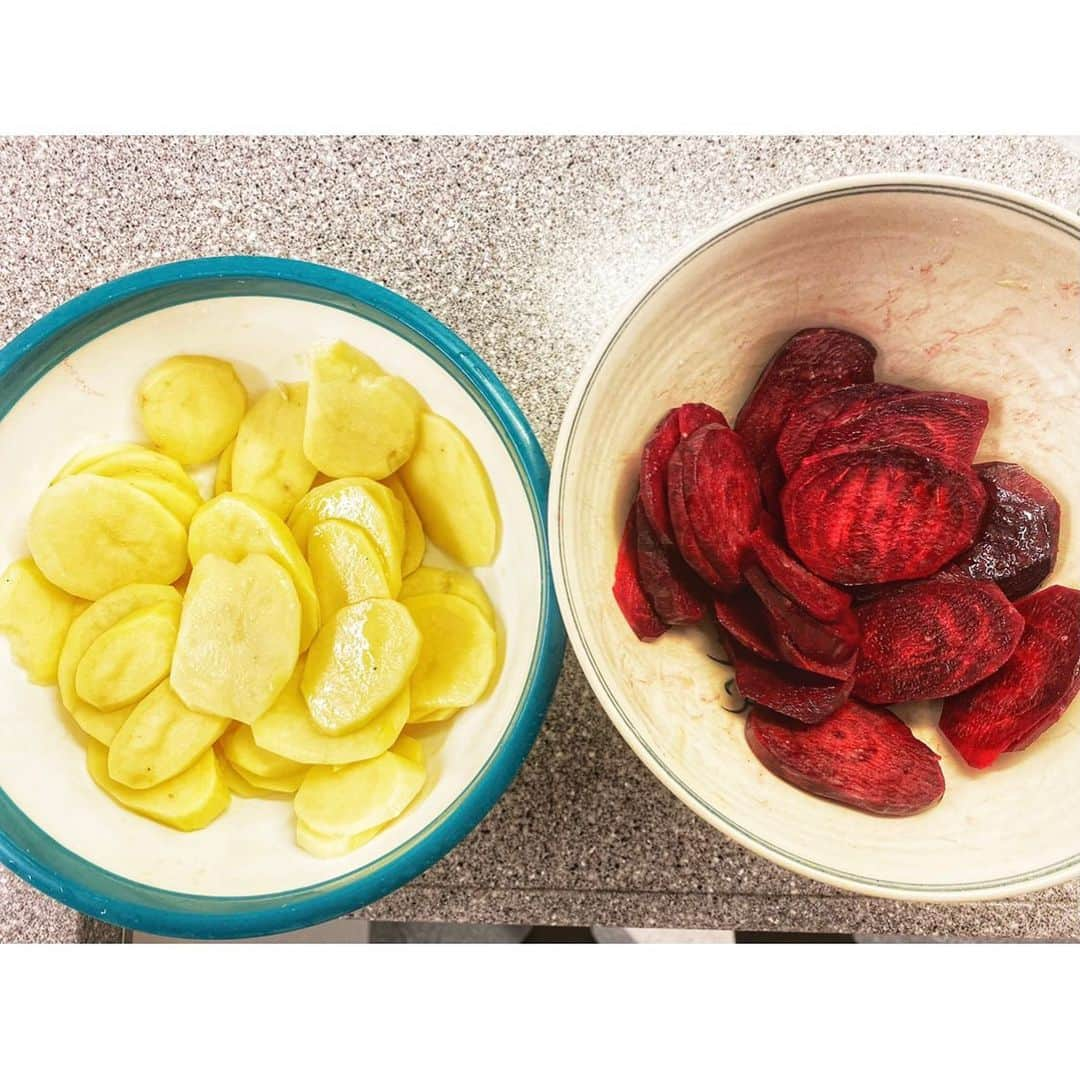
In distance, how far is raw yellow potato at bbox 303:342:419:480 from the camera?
621mm

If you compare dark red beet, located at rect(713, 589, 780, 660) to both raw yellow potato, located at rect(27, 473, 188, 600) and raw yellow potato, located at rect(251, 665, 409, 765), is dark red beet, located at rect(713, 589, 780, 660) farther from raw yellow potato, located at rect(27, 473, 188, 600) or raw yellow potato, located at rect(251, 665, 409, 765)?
raw yellow potato, located at rect(27, 473, 188, 600)

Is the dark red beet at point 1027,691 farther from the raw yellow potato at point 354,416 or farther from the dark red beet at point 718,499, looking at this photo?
the raw yellow potato at point 354,416

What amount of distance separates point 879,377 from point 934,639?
0.61ft

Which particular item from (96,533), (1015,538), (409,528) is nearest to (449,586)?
(409,528)

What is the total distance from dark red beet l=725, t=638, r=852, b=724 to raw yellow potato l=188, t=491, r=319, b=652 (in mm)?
310

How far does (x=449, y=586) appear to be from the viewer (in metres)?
0.66

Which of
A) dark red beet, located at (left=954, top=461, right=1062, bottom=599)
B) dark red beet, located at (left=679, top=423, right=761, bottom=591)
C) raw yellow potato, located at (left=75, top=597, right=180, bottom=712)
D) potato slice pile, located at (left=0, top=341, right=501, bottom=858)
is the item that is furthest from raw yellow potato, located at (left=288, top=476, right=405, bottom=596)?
dark red beet, located at (left=954, top=461, right=1062, bottom=599)

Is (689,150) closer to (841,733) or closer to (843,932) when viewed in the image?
(841,733)

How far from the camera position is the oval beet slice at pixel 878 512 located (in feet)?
1.78

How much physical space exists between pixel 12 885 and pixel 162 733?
269mm

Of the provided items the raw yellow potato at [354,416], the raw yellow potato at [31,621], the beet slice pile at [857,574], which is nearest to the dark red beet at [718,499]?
the beet slice pile at [857,574]

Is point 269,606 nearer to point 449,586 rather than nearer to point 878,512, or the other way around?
point 449,586

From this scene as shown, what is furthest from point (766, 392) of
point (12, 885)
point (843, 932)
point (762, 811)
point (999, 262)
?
point (12, 885)

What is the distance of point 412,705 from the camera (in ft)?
2.10
